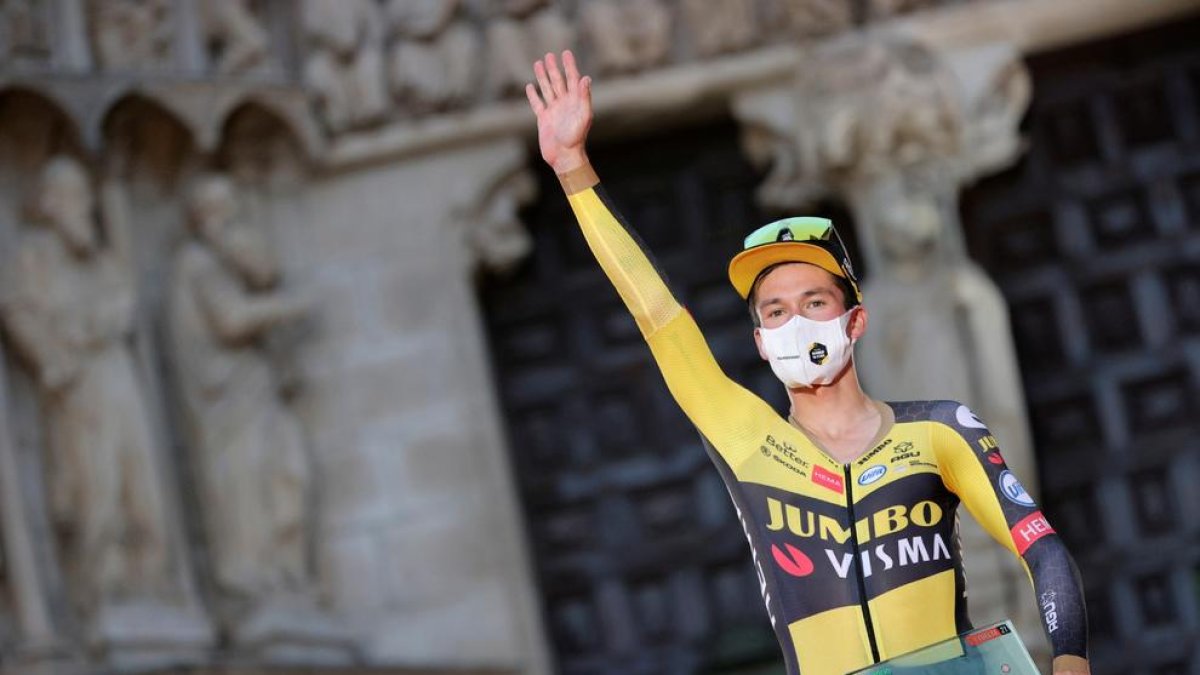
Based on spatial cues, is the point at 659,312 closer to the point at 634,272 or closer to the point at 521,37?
the point at 634,272

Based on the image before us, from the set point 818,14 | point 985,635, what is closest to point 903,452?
point 985,635

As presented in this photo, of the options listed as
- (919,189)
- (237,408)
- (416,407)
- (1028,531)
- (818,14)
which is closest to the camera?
(1028,531)

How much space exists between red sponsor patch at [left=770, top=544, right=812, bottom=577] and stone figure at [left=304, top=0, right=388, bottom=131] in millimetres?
5094

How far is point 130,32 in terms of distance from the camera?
27.5ft

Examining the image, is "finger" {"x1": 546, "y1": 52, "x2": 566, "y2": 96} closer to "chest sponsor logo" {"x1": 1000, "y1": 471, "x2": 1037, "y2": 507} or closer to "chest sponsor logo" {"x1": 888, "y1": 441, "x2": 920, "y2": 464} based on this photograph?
"chest sponsor logo" {"x1": 888, "y1": 441, "x2": 920, "y2": 464}

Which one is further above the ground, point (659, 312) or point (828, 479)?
point (659, 312)

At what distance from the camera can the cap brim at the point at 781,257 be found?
3.87 meters

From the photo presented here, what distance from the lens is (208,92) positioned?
8391mm

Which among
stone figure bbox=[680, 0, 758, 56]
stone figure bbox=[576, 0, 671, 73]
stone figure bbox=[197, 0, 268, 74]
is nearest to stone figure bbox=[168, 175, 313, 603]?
stone figure bbox=[197, 0, 268, 74]

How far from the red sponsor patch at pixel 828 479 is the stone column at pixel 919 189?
4.31m

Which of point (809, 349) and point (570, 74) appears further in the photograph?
point (570, 74)

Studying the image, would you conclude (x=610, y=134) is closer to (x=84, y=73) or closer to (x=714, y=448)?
(x=84, y=73)

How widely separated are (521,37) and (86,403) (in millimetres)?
1928

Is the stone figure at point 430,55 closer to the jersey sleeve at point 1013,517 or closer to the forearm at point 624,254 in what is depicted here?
the forearm at point 624,254
